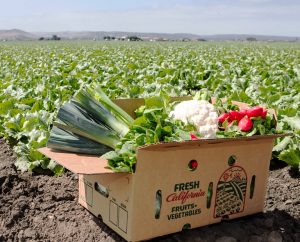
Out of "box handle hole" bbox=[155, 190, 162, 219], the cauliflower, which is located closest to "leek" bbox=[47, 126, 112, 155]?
"box handle hole" bbox=[155, 190, 162, 219]

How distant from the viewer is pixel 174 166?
2824mm

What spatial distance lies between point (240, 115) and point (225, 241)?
0.86 m

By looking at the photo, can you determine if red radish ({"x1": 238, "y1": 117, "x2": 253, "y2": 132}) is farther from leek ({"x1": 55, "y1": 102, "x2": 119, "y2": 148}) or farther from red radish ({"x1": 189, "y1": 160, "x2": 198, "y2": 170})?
leek ({"x1": 55, "y1": 102, "x2": 119, "y2": 148})

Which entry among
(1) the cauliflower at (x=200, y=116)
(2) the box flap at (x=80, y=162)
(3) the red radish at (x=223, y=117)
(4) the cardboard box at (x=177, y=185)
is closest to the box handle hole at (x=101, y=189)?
(4) the cardboard box at (x=177, y=185)

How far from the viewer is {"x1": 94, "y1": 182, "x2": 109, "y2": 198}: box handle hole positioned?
3.05m

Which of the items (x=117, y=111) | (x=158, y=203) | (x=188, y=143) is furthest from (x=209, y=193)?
(x=117, y=111)

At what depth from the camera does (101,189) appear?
3125 mm

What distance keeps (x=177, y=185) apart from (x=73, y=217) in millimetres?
839

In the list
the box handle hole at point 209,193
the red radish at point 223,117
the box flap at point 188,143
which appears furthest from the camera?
the red radish at point 223,117

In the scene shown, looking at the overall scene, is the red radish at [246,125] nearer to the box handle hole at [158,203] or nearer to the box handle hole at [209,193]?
the box handle hole at [209,193]

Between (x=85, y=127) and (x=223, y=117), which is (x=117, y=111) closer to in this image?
(x=85, y=127)

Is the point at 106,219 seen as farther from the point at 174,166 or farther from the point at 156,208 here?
the point at 174,166

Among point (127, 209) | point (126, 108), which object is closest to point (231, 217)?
point (127, 209)

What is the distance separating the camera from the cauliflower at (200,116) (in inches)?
127
